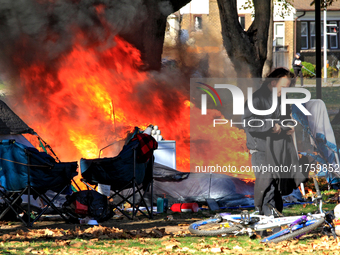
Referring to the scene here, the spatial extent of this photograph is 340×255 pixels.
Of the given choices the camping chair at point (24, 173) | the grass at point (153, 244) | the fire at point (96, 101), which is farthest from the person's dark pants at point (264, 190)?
the fire at point (96, 101)

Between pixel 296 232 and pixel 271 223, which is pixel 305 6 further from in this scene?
pixel 296 232

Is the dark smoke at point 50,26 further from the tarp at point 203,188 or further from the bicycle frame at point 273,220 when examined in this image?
the bicycle frame at point 273,220

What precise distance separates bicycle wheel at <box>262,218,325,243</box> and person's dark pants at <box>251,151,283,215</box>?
54cm

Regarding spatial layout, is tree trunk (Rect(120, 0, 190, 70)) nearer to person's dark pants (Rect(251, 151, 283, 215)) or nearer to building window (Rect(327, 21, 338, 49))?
person's dark pants (Rect(251, 151, 283, 215))

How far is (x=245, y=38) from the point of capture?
13227mm

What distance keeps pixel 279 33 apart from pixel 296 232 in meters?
31.4

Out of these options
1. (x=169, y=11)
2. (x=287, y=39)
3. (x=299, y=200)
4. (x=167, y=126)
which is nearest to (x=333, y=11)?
(x=287, y=39)

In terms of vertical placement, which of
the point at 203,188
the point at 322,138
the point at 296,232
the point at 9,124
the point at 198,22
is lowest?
the point at 203,188

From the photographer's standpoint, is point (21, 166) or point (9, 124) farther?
point (9, 124)

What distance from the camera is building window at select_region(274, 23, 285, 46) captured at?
3491 centimetres

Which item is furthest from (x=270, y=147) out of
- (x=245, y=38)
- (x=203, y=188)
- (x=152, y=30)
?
(x=152, y=30)

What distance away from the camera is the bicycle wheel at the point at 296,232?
5566mm

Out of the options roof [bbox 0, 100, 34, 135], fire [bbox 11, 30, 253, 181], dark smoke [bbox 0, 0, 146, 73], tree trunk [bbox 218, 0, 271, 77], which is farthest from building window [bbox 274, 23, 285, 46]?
roof [bbox 0, 100, 34, 135]

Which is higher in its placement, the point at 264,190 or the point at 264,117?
the point at 264,117
